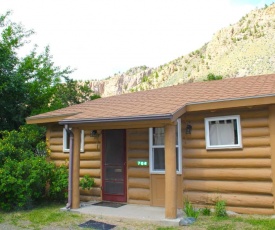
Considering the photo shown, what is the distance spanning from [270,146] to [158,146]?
282 cm

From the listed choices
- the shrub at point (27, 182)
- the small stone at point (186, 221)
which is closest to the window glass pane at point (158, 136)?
the small stone at point (186, 221)

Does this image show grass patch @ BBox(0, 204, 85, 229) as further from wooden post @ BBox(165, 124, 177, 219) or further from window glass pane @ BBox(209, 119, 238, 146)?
window glass pane @ BBox(209, 119, 238, 146)

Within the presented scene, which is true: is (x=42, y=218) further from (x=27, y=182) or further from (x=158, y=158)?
(x=158, y=158)

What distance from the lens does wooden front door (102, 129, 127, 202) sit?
8633mm

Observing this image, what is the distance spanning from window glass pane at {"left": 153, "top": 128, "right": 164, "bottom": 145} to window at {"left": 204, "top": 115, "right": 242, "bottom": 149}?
123cm

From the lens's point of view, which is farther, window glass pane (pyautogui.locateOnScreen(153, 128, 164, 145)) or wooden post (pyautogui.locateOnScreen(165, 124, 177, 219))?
window glass pane (pyautogui.locateOnScreen(153, 128, 164, 145))

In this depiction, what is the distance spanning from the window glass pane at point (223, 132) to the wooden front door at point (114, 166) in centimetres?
262

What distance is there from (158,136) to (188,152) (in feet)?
3.17

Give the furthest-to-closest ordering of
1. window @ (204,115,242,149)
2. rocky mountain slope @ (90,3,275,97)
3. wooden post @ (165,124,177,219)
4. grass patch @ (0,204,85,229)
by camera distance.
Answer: rocky mountain slope @ (90,3,275,97) → window @ (204,115,242,149) → grass patch @ (0,204,85,229) → wooden post @ (165,124,177,219)

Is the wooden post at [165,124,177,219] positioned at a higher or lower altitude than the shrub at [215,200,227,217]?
higher

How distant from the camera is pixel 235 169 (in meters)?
7.09

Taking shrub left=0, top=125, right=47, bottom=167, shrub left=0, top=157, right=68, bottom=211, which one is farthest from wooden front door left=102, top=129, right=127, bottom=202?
shrub left=0, top=125, right=47, bottom=167

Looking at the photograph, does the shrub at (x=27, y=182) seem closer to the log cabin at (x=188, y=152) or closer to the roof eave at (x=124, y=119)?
the log cabin at (x=188, y=152)

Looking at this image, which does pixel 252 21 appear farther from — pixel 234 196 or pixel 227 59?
pixel 234 196
